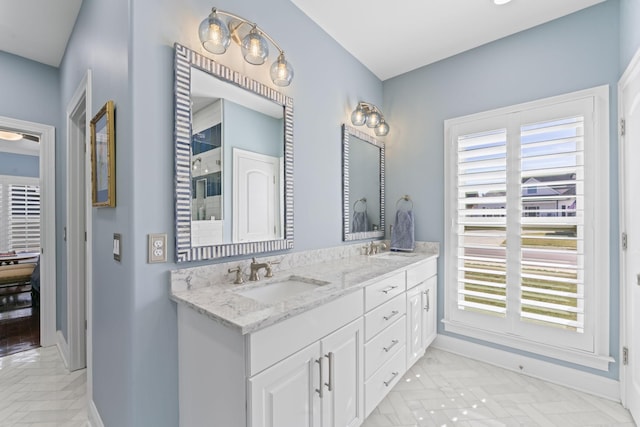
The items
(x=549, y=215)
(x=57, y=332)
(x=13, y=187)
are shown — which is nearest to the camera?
(x=549, y=215)

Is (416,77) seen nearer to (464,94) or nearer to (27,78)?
(464,94)

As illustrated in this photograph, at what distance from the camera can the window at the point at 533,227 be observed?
1970mm

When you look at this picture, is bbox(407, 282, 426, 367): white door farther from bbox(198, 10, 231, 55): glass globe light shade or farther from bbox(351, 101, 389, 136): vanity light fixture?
bbox(198, 10, 231, 55): glass globe light shade

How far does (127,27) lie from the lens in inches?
48.2

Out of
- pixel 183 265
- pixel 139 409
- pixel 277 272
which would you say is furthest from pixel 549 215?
pixel 139 409

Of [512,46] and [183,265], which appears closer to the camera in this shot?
[183,265]

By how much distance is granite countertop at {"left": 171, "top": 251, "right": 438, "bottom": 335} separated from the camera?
102 centimetres

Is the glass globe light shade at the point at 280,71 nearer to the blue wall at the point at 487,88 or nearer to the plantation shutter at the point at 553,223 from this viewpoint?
the blue wall at the point at 487,88

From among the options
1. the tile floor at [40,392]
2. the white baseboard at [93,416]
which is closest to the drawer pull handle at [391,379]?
the white baseboard at [93,416]

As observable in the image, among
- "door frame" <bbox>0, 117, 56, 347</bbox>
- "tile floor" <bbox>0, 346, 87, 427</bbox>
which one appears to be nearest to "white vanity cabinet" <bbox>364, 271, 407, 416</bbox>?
"tile floor" <bbox>0, 346, 87, 427</bbox>

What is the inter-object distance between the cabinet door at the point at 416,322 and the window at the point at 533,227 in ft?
1.36

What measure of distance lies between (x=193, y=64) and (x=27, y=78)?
2.40m

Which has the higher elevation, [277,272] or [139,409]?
[277,272]

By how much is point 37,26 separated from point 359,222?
9.72 feet
